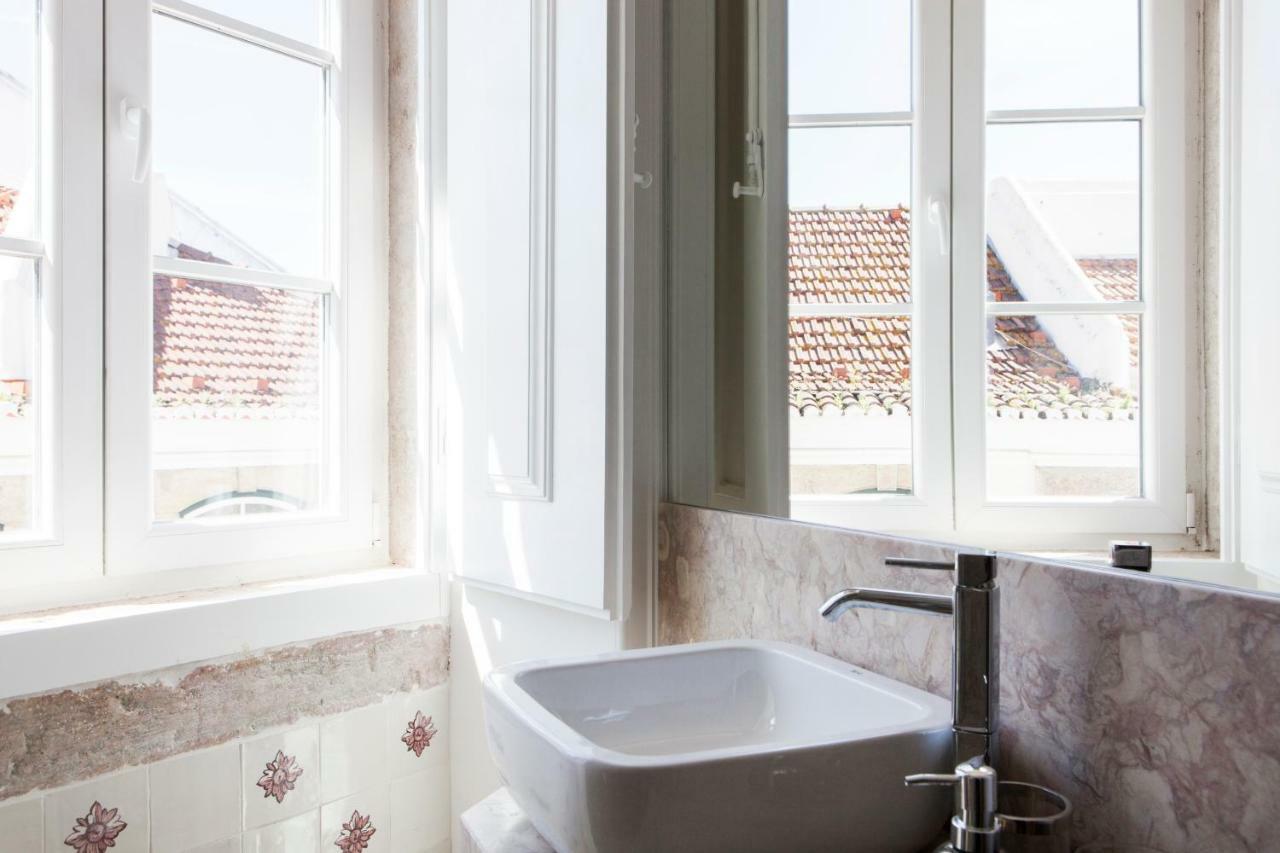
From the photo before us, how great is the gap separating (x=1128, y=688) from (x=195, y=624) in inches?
48.4

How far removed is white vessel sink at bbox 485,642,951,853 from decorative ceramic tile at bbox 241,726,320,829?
2.33ft

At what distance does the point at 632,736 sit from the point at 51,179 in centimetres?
119

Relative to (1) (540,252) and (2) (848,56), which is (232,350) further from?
(2) (848,56)

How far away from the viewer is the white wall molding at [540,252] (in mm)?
1429

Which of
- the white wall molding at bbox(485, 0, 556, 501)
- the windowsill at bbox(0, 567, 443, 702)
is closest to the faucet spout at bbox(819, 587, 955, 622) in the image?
the white wall molding at bbox(485, 0, 556, 501)

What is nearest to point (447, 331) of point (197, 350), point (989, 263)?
point (197, 350)

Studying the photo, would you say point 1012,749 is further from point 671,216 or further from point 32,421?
point 32,421

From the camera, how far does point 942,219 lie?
37.6 inches

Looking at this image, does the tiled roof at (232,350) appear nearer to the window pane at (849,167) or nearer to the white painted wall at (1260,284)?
the window pane at (849,167)

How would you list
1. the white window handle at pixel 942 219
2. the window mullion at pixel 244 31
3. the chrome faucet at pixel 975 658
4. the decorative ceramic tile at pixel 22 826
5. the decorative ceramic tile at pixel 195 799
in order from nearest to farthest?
the chrome faucet at pixel 975 658 < the white window handle at pixel 942 219 < the decorative ceramic tile at pixel 22 826 < the decorative ceramic tile at pixel 195 799 < the window mullion at pixel 244 31

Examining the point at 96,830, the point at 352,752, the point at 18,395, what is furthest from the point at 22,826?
the point at 18,395

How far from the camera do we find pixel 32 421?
4.78ft

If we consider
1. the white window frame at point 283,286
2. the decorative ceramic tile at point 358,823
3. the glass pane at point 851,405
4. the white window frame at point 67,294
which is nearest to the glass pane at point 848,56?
the glass pane at point 851,405

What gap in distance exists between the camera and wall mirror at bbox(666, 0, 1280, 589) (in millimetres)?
755
